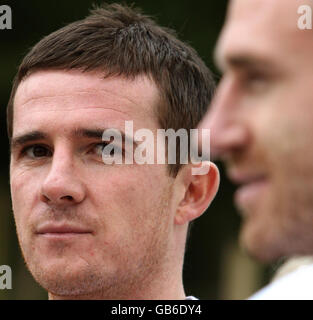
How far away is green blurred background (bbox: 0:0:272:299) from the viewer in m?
9.72

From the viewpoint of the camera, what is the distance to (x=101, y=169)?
305cm

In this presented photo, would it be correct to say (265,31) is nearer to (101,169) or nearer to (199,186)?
(101,169)

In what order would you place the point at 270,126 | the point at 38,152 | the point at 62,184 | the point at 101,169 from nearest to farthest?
1. the point at 270,126
2. the point at 62,184
3. the point at 101,169
4. the point at 38,152

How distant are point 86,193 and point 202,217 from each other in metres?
9.59

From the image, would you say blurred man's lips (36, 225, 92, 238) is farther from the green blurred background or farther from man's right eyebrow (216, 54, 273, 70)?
the green blurred background

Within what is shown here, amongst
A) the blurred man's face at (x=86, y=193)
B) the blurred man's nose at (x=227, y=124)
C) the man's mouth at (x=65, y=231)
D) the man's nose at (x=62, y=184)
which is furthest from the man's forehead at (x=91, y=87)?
the blurred man's nose at (x=227, y=124)

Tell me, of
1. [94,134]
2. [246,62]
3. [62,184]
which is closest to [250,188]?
[246,62]

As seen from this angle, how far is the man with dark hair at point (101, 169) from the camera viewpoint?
2.98 metres

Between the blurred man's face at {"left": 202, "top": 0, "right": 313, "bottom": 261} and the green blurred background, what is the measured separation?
680cm

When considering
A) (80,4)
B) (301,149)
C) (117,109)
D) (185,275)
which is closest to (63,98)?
(117,109)

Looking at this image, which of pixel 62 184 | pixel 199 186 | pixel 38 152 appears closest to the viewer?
pixel 62 184

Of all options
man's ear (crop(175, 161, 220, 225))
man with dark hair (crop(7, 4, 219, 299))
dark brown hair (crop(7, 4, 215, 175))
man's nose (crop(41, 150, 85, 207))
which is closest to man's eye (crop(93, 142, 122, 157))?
man with dark hair (crop(7, 4, 219, 299))
